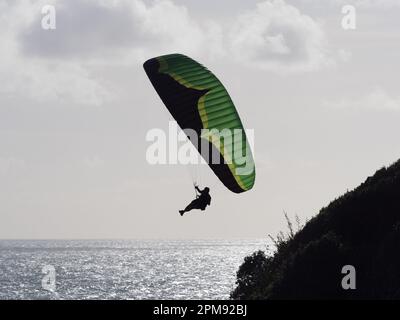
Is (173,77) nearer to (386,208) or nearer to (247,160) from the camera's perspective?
(247,160)

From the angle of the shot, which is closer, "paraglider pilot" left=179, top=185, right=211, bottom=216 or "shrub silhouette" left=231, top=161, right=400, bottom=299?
"paraglider pilot" left=179, top=185, right=211, bottom=216

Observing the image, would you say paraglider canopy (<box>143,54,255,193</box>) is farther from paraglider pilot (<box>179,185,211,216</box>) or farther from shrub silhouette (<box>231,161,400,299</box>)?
shrub silhouette (<box>231,161,400,299</box>)

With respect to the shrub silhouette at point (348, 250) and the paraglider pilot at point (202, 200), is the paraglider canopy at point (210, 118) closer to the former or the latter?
the paraglider pilot at point (202, 200)

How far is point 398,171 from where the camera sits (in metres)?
40.1

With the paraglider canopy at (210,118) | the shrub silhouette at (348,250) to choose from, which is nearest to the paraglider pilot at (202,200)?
the paraglider canopy at (210,118)

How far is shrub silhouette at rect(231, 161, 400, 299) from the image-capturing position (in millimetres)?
35000

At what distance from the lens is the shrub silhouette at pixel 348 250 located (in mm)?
35000

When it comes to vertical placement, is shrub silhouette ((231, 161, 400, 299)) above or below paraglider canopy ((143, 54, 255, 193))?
below

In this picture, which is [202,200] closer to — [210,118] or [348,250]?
[210,118]

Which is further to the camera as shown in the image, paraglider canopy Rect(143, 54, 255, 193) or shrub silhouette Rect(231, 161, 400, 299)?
shrub silhouette Rect(231, 161, 400, 299)

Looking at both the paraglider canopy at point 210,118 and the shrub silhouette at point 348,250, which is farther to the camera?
the shrub silhouette at point 348,250

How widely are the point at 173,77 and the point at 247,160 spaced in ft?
14.1

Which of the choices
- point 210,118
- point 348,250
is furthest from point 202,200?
point 348,250

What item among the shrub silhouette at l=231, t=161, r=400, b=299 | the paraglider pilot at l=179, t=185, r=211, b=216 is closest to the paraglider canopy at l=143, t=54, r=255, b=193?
the paraglider pilot at l=179, t=185, r=211, b=216
